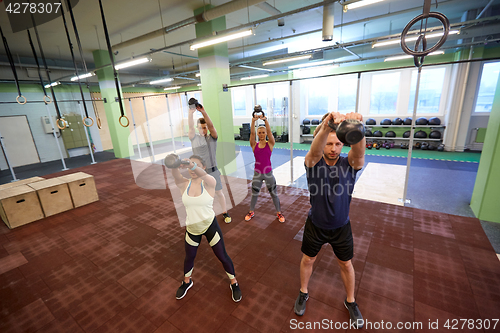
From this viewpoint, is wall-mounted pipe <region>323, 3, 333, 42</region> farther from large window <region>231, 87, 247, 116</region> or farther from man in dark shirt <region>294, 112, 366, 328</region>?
large window <region>231, 87, 247, 116</region>

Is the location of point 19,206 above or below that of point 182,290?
above

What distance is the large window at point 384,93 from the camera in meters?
9.68

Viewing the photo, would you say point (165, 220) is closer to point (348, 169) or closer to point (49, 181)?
point (49, 181)

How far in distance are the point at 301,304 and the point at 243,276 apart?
0.77 m

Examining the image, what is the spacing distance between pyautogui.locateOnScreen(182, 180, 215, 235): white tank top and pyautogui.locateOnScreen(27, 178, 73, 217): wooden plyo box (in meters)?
4.11

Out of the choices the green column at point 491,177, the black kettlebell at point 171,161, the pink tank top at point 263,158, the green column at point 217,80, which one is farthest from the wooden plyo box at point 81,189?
the green column at point 491,177

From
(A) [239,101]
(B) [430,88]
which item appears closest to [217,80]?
(A) [239,101]

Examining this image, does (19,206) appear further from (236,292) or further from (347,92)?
(347,92)

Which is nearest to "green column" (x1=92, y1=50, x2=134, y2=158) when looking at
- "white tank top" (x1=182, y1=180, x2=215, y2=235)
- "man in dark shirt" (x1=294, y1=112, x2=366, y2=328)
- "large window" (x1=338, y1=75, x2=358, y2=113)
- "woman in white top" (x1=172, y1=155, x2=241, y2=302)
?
"woman in white top" (x1=172, y1=155, x2=241, y2=302)

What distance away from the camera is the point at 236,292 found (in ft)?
7.61

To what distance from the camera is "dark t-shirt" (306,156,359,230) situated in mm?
1785

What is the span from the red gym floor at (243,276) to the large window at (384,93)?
7.70m

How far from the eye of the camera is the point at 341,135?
129 centimetres

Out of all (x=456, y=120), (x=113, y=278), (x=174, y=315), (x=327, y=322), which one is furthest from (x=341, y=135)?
(x=456, y=120)
